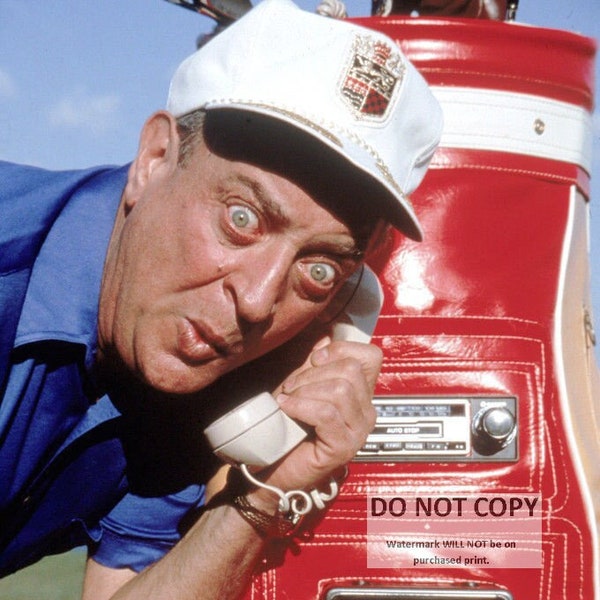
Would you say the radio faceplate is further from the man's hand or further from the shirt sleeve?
the shirt sleeve

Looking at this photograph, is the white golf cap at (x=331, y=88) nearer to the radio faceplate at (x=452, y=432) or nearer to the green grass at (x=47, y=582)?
the radio faceplate at (x=452, y=432)

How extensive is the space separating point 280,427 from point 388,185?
0.50 meters

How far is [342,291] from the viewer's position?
179cm

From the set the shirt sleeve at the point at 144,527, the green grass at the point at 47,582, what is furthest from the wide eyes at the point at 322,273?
the green grass at the point at 47,582

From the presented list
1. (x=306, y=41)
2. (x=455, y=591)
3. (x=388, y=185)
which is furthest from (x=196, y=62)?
(x=455, y=591)

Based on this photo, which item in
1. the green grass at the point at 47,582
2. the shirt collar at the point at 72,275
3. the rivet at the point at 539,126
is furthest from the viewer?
the green grass at the point at 47,582

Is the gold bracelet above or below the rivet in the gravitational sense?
below

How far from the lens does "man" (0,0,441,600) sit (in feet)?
4.85

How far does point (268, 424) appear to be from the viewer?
160cm

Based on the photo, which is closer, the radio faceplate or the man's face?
the man's face

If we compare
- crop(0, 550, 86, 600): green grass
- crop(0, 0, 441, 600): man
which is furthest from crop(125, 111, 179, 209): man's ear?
crop(0, 550, 86, 600): green grass

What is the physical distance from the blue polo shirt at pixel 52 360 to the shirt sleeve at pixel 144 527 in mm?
68

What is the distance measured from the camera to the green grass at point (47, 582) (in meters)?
3.68

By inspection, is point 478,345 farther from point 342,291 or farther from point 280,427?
point 280,427
